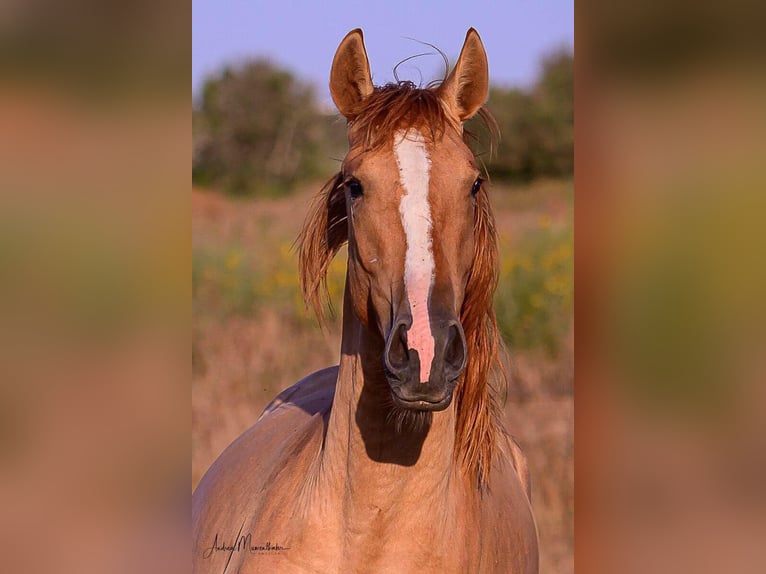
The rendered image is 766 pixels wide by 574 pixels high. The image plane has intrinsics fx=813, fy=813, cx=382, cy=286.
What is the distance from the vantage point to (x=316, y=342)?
9172 millimetres

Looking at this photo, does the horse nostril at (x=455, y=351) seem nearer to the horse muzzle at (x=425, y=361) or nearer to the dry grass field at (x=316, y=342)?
the horse muzzle at (x=425, y=361)

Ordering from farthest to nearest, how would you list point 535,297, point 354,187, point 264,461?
point 535,297 < point 264,461 < point 354,187

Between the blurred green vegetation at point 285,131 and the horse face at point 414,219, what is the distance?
36.6ft

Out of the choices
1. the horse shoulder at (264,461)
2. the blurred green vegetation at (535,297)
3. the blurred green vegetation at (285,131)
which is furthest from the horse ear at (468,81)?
the blurred green vegetation at (285,131)

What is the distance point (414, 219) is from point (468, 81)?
0.66 meters

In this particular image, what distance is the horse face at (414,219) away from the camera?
76.0 inches
